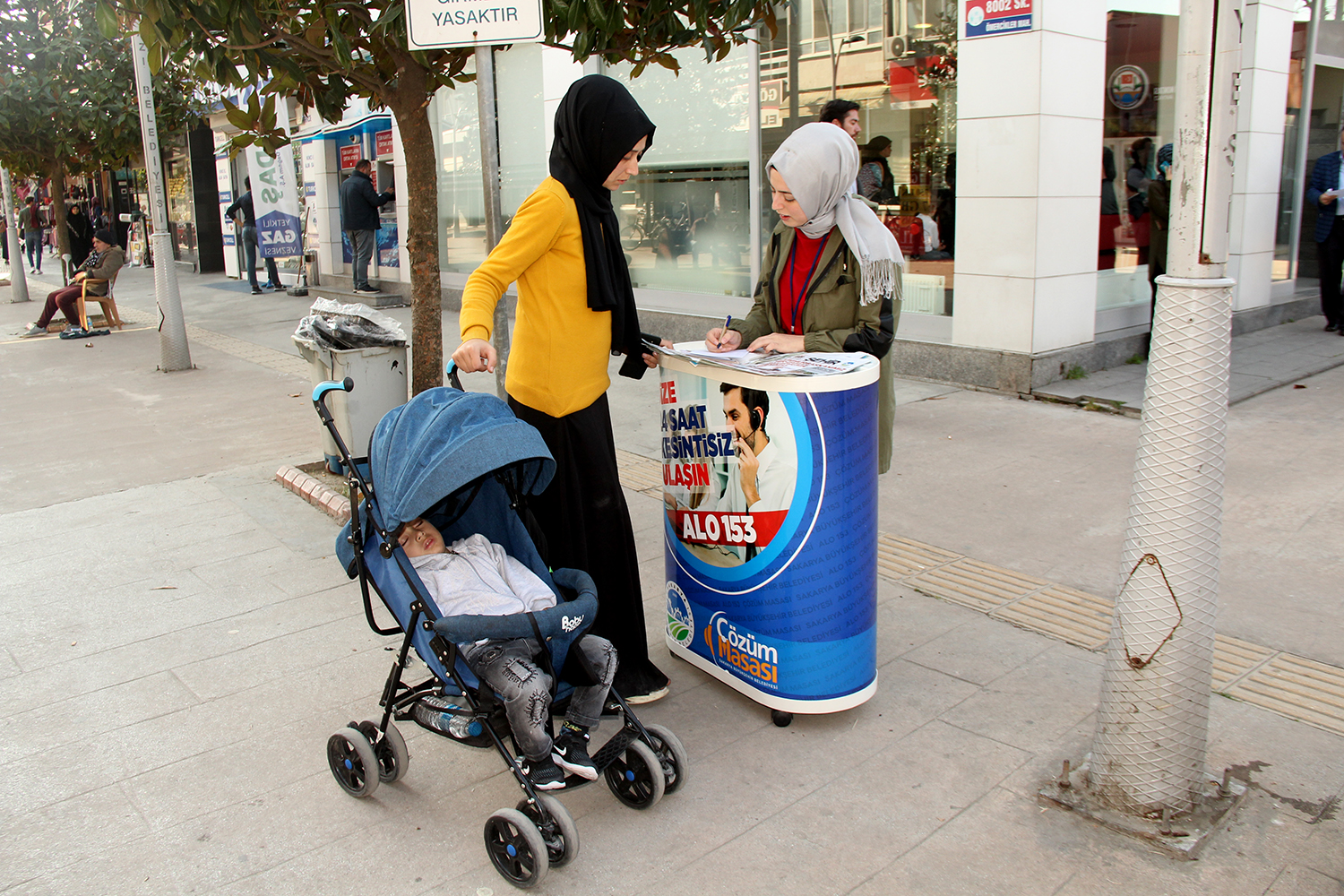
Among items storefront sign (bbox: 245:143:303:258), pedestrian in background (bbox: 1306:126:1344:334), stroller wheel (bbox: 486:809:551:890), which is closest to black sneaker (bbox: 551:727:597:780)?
stroller wheel (bbox: 486:809:551:890)

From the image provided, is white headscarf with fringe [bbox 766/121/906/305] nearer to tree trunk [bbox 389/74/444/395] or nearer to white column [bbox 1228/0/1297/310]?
tree trunk [bbox 389/74/444/395]

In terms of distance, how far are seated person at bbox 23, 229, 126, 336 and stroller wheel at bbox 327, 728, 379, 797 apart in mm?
13026

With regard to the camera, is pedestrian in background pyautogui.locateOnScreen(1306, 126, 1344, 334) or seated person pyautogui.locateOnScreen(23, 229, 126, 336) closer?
pedestrian in background pyautogui.locateOnScreen(1306, 126, 1344, 334)

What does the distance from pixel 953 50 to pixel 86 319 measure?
11.6 metres

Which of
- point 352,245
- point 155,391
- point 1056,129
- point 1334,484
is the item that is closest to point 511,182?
point 352,245

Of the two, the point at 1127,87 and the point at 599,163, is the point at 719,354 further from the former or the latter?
the point at 1127,87

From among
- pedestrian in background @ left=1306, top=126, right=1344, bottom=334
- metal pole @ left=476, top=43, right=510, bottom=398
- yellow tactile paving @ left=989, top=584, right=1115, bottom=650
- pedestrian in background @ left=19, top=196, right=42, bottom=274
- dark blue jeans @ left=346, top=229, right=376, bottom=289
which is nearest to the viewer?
yellow tactile paving @ left=989, top=584, right=1115, bottom=650

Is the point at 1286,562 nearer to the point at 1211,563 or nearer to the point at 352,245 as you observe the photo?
the point at 1211,563

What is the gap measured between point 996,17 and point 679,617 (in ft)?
18.8

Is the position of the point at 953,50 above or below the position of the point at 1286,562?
above

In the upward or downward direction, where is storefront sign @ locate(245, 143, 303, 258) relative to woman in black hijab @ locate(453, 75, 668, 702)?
upward

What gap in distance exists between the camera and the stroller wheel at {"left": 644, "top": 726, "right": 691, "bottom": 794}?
10.2 feet

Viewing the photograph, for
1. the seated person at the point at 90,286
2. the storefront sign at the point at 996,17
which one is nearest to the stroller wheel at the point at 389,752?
the storefront sign at the point at 996,17

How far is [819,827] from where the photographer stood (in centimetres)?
298
